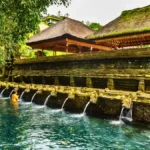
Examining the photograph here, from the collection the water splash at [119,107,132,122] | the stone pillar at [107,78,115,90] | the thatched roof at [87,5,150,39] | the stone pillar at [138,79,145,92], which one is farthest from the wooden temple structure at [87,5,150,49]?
the water splash at [119,107,132,122]

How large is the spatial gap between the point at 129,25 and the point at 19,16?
10.0 meters

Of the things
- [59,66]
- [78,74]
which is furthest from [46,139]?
[59,66]

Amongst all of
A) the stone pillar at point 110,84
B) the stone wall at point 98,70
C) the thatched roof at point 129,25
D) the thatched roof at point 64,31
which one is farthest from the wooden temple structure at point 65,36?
the stone pillar at point 110,84

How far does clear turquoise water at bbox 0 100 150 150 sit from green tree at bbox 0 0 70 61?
4827 mm

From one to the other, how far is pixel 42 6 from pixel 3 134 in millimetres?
Result: 6772

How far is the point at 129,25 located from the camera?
18.8 metres

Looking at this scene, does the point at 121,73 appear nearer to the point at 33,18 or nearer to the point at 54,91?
the point at 54,91

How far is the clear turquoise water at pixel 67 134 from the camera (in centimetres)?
899

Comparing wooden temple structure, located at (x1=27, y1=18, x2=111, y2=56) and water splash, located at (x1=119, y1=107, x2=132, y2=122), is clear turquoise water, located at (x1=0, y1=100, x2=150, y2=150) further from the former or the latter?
wooden temple structure, located at (x1=27, y1=18, x2=111, y2=56)

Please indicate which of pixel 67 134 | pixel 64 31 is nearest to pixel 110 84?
pixel 67 134

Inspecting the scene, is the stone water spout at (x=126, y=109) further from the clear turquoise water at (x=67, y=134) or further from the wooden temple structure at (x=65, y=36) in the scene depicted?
the wooden temple structure at (x=65, y=36)

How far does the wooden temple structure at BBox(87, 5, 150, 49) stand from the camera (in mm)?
17312

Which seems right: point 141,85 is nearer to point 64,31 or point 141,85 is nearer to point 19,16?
point 19,16

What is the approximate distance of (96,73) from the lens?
57.6ft
